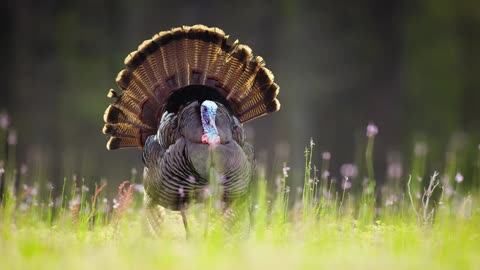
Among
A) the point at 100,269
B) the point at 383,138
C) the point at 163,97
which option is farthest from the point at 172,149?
the point at 383,138

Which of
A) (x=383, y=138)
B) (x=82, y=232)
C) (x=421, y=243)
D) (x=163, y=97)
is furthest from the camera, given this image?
(x=383, y=138)

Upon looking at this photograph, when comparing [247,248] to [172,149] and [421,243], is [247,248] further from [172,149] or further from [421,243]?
[172,149]

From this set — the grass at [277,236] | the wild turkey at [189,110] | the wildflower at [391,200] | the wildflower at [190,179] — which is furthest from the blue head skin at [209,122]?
the wildflower at [391,200]

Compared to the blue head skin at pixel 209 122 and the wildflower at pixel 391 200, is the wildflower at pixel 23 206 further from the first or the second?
the wildflower at pixel 391 200

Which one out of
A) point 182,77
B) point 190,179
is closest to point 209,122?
point 190,179

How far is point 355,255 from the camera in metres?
2.73

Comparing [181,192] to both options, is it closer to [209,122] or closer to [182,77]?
[209,122]

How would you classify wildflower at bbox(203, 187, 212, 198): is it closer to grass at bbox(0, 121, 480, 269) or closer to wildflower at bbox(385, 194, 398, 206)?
grass at bbox(0, 121, 480, 269)

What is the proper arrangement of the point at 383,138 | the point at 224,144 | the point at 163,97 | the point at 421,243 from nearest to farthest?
the point at 421,243
the point at 224,144
the point at 163,97
the point at 383,138

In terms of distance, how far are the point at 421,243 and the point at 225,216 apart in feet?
4.16

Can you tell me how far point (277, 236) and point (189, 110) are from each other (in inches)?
41.4

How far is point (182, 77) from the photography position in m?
4.39

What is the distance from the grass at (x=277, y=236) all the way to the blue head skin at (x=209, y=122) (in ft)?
1.26

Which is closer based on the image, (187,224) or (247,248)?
(247,248)
